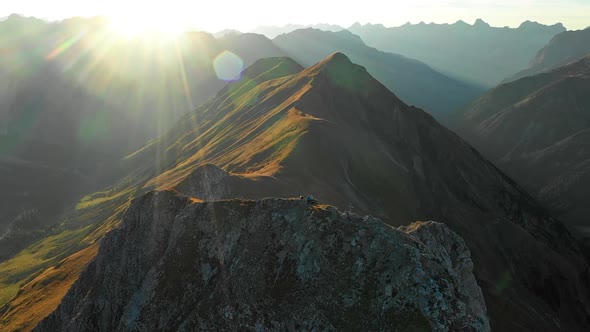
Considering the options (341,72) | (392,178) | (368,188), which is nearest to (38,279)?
(368,188)

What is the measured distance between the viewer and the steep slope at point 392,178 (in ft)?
313

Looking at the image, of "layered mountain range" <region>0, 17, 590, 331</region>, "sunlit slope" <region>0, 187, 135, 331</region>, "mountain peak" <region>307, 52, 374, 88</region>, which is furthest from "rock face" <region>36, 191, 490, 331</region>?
"mountain peak" <region>307, 52, 374, 88</region>

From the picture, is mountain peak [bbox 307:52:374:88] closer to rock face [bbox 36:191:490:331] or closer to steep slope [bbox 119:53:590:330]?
steep slope [bbox 119:53:590:330]

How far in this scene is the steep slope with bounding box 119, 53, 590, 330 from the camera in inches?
3752

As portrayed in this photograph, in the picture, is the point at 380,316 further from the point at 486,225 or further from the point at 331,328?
the point at 486,225

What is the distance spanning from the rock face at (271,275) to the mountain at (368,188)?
162 cm

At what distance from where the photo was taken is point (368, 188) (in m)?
118

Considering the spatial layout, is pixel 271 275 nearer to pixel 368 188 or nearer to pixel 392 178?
pixel 368 188

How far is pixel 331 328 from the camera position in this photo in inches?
1288

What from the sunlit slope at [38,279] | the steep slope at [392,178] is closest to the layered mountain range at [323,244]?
the steep slope at [392,178]

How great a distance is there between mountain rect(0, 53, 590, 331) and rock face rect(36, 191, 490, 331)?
1.62m

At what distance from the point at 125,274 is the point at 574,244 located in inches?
8243

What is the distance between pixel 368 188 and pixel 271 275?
83515 millimetres

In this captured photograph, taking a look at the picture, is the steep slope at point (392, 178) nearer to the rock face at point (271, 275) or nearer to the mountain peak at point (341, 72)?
the mountain peak at point (341, 72)
